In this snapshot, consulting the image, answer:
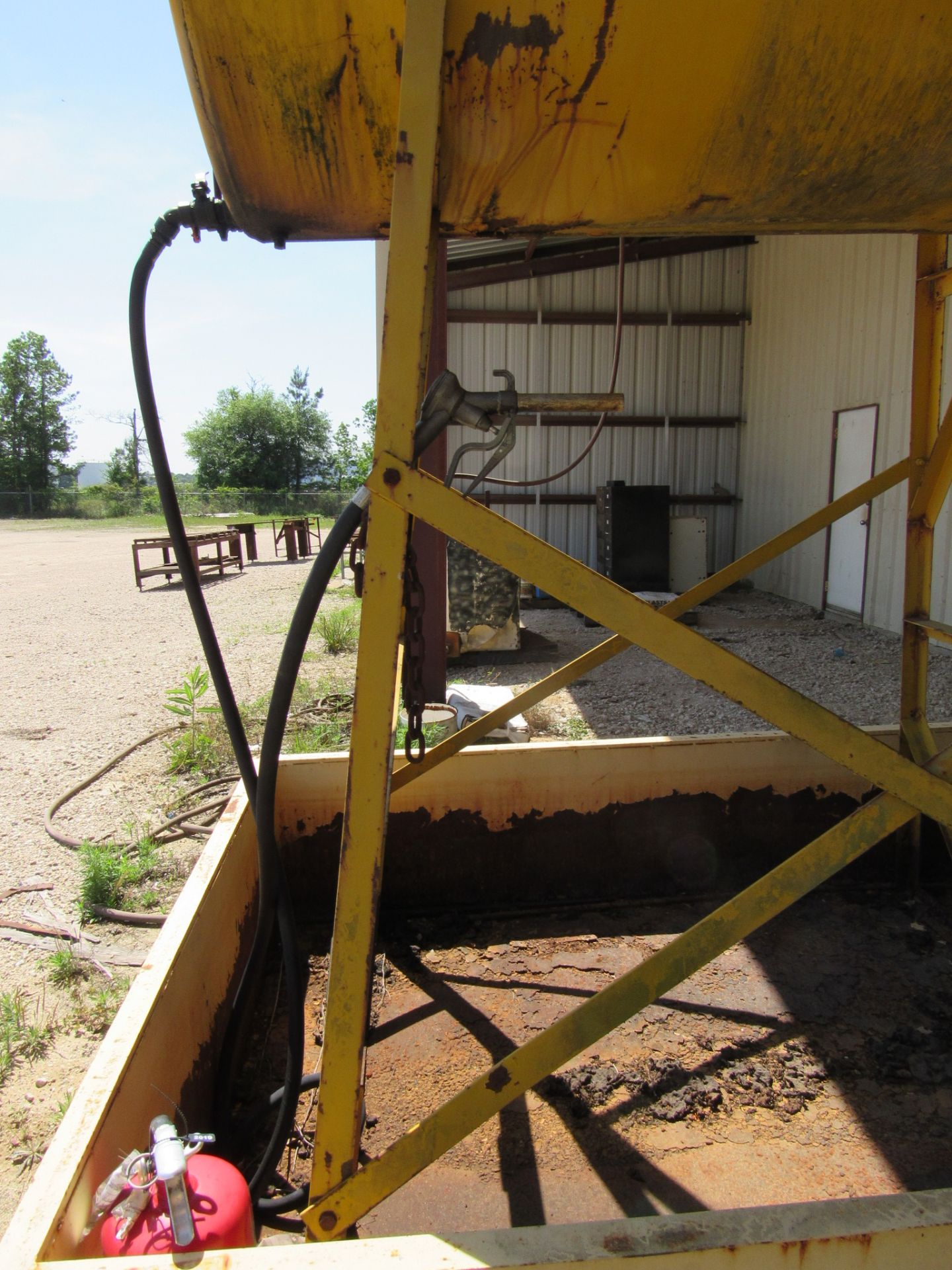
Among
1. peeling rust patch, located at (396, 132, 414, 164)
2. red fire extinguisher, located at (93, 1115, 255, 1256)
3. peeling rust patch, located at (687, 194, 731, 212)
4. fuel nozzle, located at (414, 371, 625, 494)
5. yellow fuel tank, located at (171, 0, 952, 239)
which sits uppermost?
yellow fuel tank, located at (171, 0, 952, 239)

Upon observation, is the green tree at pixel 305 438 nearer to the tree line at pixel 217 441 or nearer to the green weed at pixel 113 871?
the tree line at pixel 217 441

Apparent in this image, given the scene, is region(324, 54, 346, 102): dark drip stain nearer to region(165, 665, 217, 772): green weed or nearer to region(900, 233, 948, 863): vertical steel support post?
region(900, 233, 948, 863): vertical steel support post

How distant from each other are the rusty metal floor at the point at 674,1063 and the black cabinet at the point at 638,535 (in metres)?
7.35

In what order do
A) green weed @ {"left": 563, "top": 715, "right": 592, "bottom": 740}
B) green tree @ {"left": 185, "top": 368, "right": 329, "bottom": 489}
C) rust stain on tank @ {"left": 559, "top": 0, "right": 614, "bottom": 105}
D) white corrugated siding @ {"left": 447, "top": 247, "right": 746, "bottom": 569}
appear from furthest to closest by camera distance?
green tree @ {"left": 185, "top": 368, "right": 329, "bottom": 489}, white corrugated siding @ {"left": 447, "top": 247, "right": 746, "bottom": 569}, green weed @ {"left": 563, "top": 715, "right": 592, "bottom": 740}, rust stain on tank @ {"left": 559, "top": 0, "right": 614, "bottom": 105}

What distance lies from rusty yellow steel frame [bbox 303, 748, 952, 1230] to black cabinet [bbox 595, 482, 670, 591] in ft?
28.2

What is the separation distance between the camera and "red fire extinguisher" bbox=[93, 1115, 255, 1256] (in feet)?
3.61

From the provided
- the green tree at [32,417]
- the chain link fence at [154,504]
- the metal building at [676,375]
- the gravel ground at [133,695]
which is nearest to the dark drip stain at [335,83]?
the gravel ground at [133,695]

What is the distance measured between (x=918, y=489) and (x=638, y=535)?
295 inches

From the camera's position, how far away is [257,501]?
1377 inches

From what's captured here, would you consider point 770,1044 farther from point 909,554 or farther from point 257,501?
point 257,501

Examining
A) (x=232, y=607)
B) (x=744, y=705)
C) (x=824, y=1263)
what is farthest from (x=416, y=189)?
(x=232, y=607)

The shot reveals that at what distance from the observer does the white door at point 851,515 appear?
8094 millimetres

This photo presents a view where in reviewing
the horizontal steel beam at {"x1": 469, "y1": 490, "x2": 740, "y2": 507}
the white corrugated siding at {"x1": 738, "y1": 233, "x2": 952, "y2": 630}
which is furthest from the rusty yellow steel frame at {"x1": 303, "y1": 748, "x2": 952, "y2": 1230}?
the horizontal steel beam at {"x1": 469, "y1": 490, "x2": 740, "y2": 507}

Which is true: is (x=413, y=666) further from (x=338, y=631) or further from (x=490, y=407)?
(x=338, y=631)
